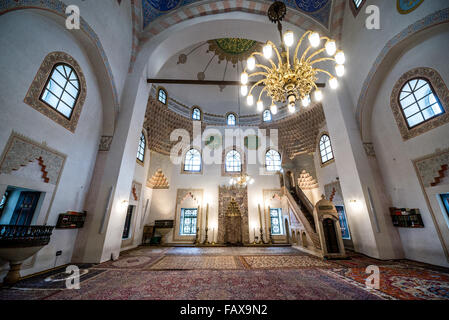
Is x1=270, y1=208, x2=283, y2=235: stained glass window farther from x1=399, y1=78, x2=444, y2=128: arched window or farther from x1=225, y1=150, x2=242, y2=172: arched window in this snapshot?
x1=399, y1=78, x2=444, y2=128: arched window

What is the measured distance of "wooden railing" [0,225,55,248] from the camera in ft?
7.86

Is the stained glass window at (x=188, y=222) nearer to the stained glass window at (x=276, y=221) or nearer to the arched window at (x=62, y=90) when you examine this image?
the stained glass window at (x=276, y=221)

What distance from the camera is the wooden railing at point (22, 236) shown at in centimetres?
240

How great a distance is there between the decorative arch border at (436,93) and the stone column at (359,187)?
955mm

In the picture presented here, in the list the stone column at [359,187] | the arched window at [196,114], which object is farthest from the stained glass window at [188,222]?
the stone column at [359,187]

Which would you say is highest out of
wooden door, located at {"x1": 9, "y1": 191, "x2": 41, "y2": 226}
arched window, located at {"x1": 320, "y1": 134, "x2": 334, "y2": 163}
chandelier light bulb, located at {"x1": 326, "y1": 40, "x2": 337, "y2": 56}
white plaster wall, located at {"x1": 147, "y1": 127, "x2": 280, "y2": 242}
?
arched window, located at {"x1": 320, "y1": 134, "x2": 334, "y2": 163}

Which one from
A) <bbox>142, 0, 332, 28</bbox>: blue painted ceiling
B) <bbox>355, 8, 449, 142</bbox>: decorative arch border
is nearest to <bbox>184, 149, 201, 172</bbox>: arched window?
<bbox>142, 0, 332, 28</bbox>: blue painted ceiling

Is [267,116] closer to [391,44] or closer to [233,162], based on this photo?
[233,162]

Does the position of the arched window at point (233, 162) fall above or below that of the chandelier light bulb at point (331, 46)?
above

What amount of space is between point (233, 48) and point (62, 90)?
26.1ft

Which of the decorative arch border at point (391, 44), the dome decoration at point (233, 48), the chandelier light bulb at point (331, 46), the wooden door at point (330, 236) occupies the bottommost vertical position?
the wooden door at point (330, 236)

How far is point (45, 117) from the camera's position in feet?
10.9

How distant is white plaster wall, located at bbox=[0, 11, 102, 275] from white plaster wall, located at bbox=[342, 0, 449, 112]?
26.0 feet
